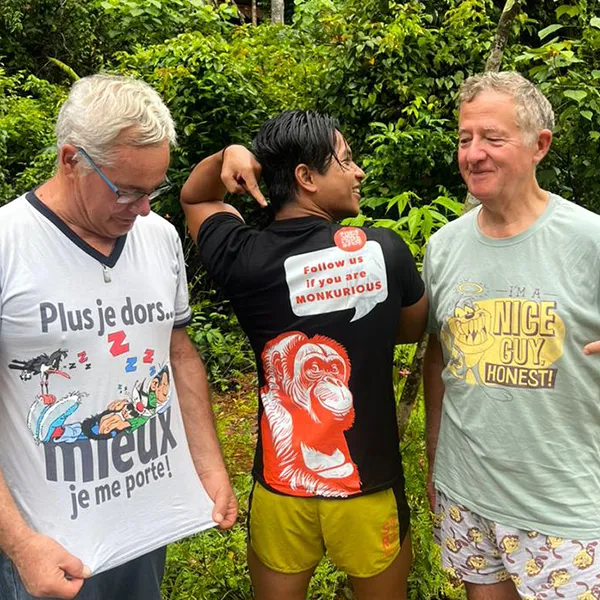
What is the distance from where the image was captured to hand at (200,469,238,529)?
6.09 ft

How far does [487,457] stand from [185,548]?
156 centimetres

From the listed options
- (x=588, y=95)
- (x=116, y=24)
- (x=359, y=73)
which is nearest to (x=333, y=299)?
(x=588, y=95)

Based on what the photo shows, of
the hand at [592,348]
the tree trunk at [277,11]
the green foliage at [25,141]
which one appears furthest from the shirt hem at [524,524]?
the tree trunk at [277,11]

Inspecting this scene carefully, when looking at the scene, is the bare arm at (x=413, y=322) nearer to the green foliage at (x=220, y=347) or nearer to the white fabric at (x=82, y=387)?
the white fabric at (x=82, y=387)

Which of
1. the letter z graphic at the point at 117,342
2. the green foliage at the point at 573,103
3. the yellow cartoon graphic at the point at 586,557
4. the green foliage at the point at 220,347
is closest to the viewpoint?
the letter z graphic at the point at 117,342

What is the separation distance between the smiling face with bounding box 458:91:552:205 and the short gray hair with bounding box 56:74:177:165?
0.83 meters

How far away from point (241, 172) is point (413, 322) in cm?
69

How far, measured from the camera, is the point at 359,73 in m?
5.74

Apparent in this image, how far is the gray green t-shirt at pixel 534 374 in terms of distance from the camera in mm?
1704

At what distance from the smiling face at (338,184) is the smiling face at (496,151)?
1.08 feet

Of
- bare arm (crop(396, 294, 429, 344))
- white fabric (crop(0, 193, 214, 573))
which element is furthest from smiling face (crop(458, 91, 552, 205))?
white fabric (crop(0, 193, 214, 573))

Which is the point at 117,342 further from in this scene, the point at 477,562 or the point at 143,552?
the point at 477,562

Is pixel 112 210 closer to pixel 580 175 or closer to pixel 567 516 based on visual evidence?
pixel 567 516

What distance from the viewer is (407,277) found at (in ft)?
6.15
